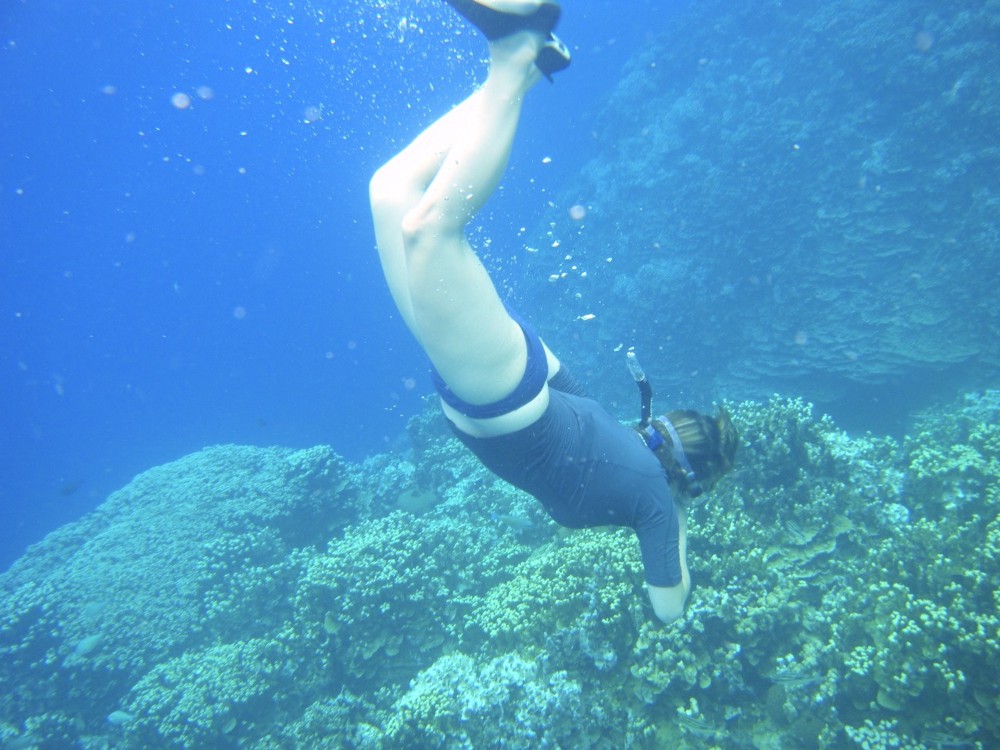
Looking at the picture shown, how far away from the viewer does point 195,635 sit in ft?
28.8

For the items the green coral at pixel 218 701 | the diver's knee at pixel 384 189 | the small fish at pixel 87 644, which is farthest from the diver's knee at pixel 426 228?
the small fish at pixel 87 644

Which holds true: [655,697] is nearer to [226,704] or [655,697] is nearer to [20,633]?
[226,704]

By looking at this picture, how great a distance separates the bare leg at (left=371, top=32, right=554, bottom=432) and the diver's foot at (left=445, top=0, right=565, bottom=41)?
0.11ft

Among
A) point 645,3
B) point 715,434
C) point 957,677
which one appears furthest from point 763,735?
point 645,3

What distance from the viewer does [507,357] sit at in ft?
6.69

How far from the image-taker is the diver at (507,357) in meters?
1.90

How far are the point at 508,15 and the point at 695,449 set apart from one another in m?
2.20

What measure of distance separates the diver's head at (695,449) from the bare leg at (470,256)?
2.85 feet

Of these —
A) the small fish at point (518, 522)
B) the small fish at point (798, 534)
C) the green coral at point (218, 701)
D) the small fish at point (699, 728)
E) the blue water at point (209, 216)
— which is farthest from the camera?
the blue water at point (209, 216)

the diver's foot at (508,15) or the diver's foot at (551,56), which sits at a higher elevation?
the diver's foot at (508,15)

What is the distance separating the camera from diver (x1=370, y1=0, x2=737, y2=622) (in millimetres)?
1901

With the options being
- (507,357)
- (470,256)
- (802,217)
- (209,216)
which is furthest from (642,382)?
(209,216)

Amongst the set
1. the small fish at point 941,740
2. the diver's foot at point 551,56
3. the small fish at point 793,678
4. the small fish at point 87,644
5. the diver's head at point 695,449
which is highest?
the small fish at point 87,644

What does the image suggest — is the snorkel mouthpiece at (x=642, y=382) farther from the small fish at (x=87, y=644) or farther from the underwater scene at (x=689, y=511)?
the small fish at (x=87, y=644)
